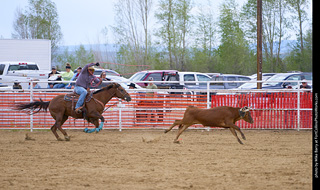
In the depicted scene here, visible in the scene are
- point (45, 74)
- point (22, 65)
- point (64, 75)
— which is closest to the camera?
point (64, 75)

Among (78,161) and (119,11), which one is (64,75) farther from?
(119,11)

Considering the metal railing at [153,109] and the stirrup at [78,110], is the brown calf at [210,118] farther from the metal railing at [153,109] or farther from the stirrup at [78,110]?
the metal railing at [153,109]

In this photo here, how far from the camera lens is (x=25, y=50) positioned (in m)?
31.6

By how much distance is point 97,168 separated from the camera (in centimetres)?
830

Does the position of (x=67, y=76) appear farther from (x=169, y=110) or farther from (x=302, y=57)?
(x=302, y=57)

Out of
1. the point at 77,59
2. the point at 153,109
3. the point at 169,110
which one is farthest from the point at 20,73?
the point at 77,59

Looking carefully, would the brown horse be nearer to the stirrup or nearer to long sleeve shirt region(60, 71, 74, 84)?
the stirrup

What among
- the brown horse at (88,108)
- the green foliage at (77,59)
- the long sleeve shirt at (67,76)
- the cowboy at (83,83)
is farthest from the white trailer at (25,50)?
the green foliage at (77,59)

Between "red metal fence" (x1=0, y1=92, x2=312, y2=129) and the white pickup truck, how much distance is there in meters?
6.46

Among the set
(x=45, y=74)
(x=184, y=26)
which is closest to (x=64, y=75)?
(x=45, y=74)

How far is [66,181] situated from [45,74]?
17969 millimetres

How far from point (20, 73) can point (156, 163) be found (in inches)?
683

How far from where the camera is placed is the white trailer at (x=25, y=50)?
1236 inches

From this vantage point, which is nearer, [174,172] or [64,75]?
[174,172]
